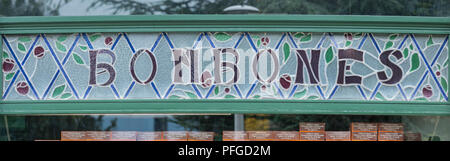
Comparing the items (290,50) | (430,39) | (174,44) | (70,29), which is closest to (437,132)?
(430,39)

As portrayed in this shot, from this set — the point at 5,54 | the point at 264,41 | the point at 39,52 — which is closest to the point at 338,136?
the point at 264,41

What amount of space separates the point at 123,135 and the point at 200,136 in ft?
2.85

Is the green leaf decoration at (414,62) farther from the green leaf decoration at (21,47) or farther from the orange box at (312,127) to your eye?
the green leaf decoration at (21,47)

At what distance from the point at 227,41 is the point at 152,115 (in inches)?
46.0

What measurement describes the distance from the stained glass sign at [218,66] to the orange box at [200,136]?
574mm

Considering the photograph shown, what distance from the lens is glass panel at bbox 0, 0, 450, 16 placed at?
5.19 metres

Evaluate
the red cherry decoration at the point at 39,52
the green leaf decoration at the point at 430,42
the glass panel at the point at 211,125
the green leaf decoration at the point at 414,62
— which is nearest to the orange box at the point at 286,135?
the glass panel at the point at 211,125

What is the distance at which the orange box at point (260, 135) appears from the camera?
17.5 ft

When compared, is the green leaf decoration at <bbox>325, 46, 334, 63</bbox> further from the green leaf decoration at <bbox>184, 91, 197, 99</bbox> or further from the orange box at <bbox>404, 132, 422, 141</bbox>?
the green leaf decoration at <bbox>184, 91, 197, 99</bbox>

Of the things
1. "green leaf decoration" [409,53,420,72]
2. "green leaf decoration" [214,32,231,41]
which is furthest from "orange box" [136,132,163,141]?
"green leaf decoration" [409,53,420,72]

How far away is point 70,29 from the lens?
5062 mm

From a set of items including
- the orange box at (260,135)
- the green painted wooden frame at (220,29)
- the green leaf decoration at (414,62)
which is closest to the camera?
the green painted wooden frame at (220,29)

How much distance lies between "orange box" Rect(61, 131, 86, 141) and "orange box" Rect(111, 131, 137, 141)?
33cm
